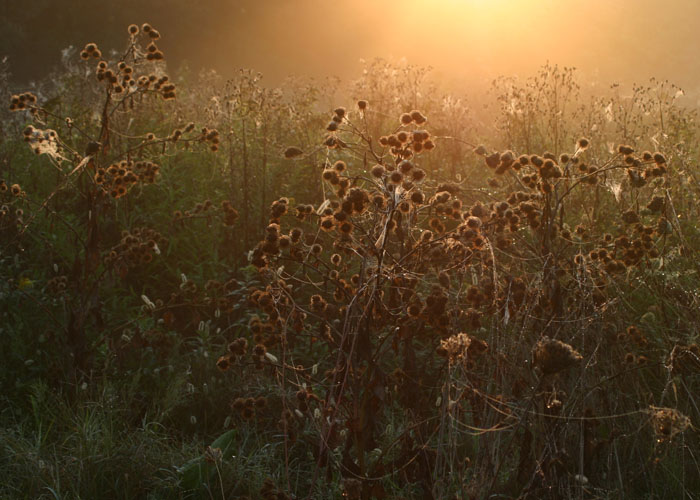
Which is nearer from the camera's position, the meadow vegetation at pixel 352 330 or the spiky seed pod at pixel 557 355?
the spiky seed pod at pixel 557 355

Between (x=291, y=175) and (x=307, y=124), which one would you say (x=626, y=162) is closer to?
(x=291, y=175)

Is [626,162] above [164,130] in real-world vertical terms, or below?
below

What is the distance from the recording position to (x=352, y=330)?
2.24 m

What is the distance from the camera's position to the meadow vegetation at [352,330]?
2162 millimetres

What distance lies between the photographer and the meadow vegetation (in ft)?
7.09

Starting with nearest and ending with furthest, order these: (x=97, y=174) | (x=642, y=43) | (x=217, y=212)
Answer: (x=97, y=174), (x=217, y=212), (x=642, y=43)

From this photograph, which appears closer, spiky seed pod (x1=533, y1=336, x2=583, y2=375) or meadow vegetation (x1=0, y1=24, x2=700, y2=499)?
spiky seed pod (x1=533, y1=336, x2=583, y2=375)

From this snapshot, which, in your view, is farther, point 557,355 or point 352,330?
point 352,330

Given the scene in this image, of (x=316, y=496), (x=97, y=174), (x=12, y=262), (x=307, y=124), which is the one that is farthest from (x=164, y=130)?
(x=316, y=496)

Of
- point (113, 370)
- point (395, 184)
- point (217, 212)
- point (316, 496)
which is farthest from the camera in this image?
point (217, 212)

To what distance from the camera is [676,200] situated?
14.2ft

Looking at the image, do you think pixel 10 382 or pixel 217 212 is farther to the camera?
pixel 217 212

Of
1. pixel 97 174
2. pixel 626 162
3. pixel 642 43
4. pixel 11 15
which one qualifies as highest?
pixel 642 43

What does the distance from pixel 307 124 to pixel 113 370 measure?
293 cm
